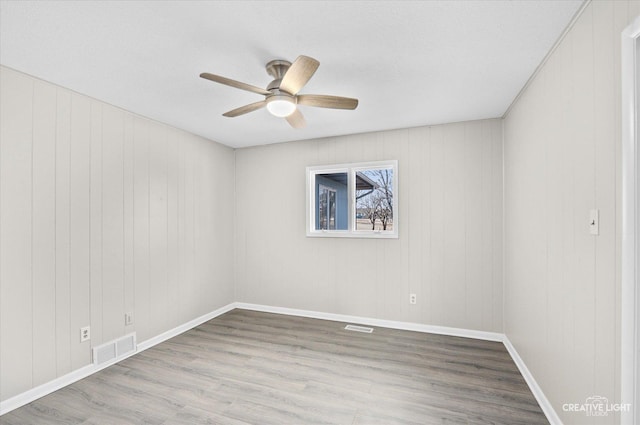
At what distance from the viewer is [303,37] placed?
188 cm

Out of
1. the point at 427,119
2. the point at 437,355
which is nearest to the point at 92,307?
the point at 437,355

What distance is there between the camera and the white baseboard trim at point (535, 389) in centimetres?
197

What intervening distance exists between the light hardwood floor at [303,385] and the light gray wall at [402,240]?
0.50 m

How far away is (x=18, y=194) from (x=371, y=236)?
344 centimetres

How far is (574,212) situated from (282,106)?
199cm

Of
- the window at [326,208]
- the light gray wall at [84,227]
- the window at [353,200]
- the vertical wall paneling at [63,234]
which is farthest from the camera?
the window at [326,208]

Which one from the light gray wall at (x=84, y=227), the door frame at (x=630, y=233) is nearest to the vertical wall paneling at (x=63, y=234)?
the light gray wall at (x=84, y=227)

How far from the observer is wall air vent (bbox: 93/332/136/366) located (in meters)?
2.75

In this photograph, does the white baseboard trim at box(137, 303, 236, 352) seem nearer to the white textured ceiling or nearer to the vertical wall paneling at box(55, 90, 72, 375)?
the vertical wall paneling at box(55, 90, 72, 375)

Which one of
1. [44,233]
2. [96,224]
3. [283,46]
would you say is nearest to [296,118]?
[283,46]

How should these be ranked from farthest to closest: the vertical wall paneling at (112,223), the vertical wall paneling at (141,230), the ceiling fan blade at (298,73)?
the vertical wall paneling at (141,230)
the vertical wall paneling at (112,223)
the ceiling fan blade at (298,73)

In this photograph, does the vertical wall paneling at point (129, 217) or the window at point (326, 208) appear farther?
the window at point (326, 208)

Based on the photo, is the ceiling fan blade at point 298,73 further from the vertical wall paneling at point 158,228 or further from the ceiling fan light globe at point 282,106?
the vertical wall paneling at point 158,228

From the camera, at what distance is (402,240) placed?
377cm
